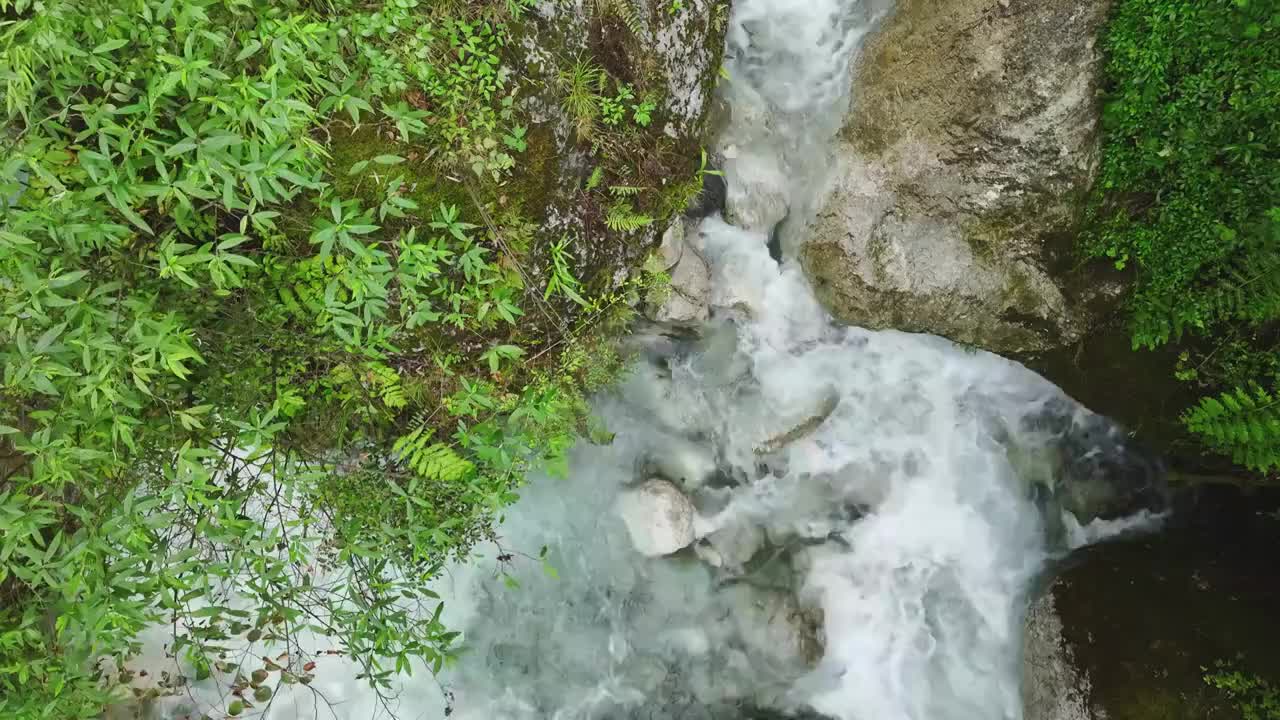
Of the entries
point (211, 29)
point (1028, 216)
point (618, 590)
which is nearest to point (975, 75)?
point (1028, 216)

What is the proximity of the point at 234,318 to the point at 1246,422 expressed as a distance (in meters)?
6.59

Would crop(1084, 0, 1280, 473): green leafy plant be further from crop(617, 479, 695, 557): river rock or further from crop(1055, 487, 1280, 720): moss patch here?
crop(617, 479, 695, 557): river rock

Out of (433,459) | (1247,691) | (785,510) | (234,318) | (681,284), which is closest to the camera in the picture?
(234,318)

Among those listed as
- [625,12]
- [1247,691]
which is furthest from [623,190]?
[1247,691]

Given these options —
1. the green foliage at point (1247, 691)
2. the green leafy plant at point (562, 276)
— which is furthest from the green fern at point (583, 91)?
the green foliage at point (1247, 691)

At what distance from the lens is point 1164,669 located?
518cm

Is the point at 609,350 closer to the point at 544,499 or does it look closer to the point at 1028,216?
the point at 544,499

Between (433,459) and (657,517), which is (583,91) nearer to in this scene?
(433,459)

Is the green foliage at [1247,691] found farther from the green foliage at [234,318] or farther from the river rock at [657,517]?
the green foliage at [234,318]

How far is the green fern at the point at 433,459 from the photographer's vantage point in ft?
13.4

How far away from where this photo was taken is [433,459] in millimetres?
4137

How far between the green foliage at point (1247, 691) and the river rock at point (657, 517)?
415cm

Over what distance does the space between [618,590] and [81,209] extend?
5.18m

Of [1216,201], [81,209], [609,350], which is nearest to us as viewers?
[81,209]
